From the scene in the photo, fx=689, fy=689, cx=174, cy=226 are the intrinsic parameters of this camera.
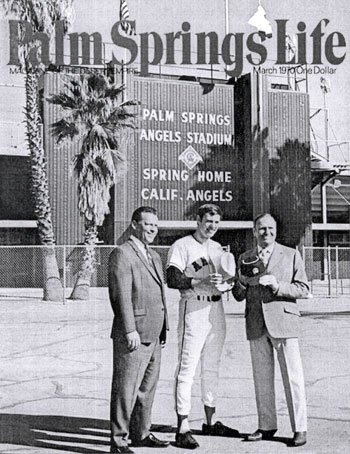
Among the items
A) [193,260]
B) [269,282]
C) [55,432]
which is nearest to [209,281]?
[193,260]

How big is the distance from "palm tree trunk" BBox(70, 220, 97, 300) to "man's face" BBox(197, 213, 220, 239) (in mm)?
16464

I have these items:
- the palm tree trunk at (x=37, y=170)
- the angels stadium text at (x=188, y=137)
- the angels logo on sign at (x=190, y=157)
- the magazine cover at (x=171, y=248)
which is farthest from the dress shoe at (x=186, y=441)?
the angels logo on sign at (x=190, y=157)

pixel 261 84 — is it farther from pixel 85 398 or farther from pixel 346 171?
pixel 85 398

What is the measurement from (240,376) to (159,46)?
719cm

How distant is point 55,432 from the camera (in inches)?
218

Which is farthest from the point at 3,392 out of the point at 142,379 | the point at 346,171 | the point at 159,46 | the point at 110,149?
the point at 346,171

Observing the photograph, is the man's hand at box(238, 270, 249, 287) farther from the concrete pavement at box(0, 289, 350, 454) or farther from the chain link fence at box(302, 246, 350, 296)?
the chain link fence at box(302, 246, 350, 296)

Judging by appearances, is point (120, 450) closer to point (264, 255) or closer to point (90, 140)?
point (264, 255)

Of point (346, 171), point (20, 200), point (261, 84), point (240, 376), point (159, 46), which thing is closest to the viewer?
point (240, 376)

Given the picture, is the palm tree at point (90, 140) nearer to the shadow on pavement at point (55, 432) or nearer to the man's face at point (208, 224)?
the shadow on pavement at point (55, 432)

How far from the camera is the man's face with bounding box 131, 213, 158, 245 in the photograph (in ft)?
17.4

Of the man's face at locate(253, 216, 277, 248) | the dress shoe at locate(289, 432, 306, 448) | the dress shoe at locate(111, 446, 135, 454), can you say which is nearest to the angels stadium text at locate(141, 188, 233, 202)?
the man's face at locate(253, 216, 277, 248)

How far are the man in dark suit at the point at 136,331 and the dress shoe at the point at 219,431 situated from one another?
0.45 m

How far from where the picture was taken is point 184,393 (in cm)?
526
